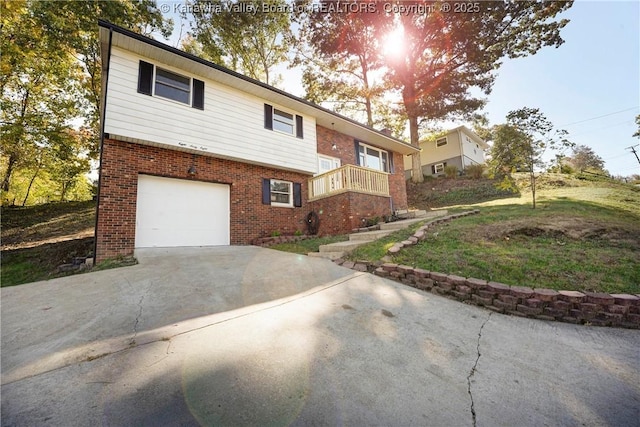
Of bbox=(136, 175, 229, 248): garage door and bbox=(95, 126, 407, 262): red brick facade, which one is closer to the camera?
bbox=(95, 126, 407, 262): red brick facade

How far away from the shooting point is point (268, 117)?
374 inches

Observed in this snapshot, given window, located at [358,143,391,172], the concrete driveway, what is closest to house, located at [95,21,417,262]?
window, located at [358,143,391,172]

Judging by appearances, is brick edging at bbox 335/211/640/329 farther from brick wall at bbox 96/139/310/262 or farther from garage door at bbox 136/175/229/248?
garage door at bbox 136/175/229/248

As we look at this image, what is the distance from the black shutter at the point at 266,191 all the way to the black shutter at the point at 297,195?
1147mm

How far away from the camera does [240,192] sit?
8.66 metres

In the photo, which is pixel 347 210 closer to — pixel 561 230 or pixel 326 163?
pixel 326 163

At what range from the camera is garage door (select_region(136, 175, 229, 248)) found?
6957 millimetres

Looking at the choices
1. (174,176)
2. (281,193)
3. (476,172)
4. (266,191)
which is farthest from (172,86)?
(476,172)

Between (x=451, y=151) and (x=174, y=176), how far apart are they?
23.9 meters

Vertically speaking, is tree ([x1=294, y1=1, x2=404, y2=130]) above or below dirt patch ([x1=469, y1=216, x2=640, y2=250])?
above

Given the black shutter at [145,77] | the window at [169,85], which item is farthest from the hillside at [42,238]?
the window at [169,85]

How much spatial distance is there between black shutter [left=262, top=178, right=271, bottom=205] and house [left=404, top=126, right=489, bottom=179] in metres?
17.8

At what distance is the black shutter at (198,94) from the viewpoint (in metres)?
7.80

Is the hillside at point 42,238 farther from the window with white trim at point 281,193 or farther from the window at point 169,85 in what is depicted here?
the window with white trim at point 281,193
